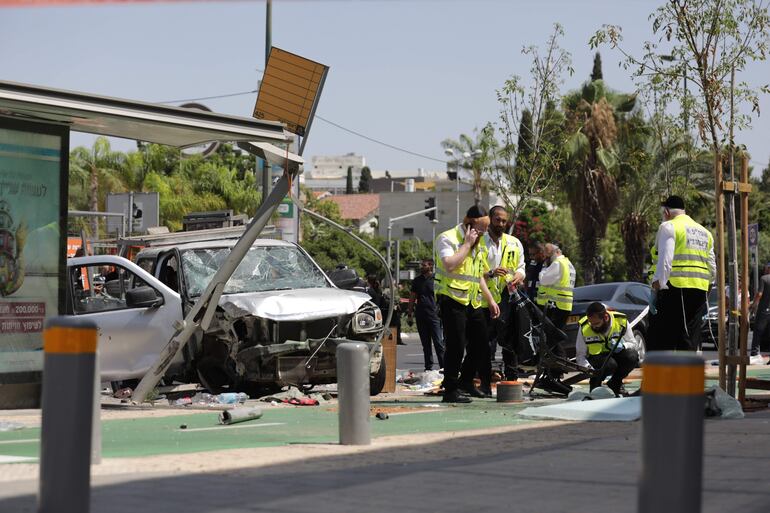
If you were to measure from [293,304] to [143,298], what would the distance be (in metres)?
1.52

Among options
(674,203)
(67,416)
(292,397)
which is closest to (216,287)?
(292,397)

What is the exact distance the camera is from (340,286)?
46.4 feet

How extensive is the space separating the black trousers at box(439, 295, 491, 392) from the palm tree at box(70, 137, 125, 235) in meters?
39.5

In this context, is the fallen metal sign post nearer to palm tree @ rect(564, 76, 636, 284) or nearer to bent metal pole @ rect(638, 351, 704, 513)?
bent metal pole @ rect(638, 351, 704, 513)

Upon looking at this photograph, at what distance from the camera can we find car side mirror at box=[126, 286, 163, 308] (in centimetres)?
1284

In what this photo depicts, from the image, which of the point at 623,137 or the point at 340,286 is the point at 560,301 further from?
the point at 623,137

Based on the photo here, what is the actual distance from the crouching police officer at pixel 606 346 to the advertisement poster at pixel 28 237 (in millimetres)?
5359

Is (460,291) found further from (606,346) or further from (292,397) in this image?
(292,397)

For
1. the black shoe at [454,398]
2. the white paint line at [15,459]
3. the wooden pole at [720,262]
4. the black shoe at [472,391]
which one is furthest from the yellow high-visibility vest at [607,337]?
the white paint line at [15,459]

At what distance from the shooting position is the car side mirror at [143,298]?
12.8 meters

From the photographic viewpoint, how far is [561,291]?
16.0 m

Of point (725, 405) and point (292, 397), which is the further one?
point (292, 397)

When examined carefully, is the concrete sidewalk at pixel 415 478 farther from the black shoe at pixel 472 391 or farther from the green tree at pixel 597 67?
the green tree at pixel 597 67

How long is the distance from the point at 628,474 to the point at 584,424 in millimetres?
2940
